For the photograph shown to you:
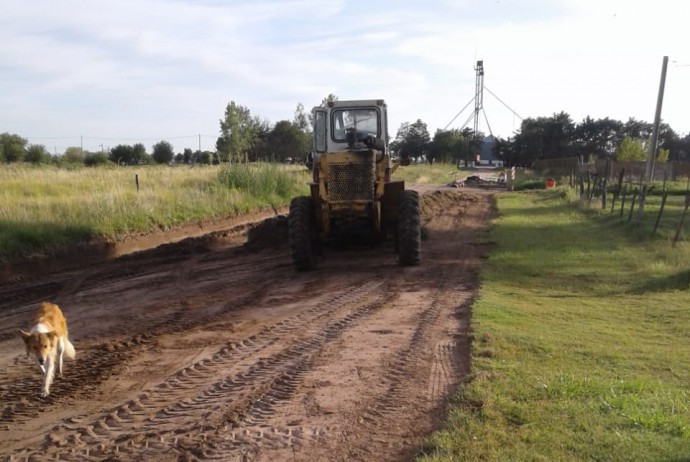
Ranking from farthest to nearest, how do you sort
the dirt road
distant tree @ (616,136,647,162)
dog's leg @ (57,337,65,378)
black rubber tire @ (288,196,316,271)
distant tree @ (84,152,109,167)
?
distant tree @ (616,136,647,162), distant tree @ (84,152,109,167), black rubber tire @ (288,196,316,271), dog's leg @ (57,337,65,378), the dirt road

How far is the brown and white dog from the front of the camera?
5.93m

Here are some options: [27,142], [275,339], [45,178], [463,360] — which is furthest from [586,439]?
[27,142]

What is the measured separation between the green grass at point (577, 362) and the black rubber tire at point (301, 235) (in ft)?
10.7

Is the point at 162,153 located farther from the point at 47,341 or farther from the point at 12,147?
the point at 47,341

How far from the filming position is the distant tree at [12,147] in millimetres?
50000

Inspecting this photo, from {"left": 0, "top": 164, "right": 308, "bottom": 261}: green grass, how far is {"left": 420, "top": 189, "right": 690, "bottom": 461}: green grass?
9555mm

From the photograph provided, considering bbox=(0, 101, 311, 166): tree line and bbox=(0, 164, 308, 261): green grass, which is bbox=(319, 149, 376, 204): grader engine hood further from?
bbox=(0, 101, 311, 166): tree line

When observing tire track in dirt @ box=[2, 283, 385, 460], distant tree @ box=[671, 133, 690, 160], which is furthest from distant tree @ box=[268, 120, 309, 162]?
tire track in dirt @ box=[2, 283, 385, 460]

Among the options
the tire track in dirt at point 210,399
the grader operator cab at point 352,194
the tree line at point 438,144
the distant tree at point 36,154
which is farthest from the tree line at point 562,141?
the tire track in dirt at point 210,399

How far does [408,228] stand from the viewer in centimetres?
1230

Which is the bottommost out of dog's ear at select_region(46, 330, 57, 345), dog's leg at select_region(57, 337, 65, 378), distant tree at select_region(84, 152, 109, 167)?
dog's leg at select_region(57, 337, 65, 378)

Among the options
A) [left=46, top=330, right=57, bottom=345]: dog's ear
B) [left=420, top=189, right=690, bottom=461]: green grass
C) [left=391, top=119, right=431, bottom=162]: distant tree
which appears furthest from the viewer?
[left=391, top=119, right=431, bottom=162]: distant tree

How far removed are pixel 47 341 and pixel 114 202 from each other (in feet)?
41.8

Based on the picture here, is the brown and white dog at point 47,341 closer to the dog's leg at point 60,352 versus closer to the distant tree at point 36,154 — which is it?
the dog's leg at point 60,352
